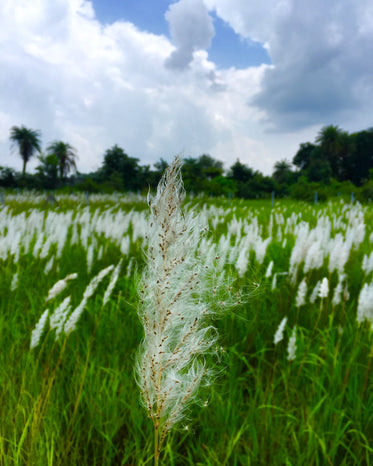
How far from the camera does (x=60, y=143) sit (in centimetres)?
7256

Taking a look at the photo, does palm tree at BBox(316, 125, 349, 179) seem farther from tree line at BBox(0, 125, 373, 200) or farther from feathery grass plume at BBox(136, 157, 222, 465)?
feathery grass plume at BBox(136, 157, 222, 465)

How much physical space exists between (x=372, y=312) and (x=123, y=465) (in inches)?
50.6

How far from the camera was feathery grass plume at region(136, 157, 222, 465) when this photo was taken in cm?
64

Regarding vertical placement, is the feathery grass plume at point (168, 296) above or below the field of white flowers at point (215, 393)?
above

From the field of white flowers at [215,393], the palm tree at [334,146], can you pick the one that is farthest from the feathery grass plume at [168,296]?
the palm tree at [334,146]

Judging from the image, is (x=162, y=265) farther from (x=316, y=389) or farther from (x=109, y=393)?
(x=316, y=389)

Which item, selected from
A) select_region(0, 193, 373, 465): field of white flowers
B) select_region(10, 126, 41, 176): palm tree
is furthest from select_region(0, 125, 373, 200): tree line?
select_region(0, 193, 373, 465): field of white flowers

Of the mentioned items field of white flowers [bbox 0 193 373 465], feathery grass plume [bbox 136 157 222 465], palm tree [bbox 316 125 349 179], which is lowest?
field of white flowers [bbox 0 193 373 465]

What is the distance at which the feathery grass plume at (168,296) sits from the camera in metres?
0.64

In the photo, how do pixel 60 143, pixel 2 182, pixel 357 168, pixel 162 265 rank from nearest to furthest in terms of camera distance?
pixel 162 265
pixel 2 182
pixel 357 168
pixel 60 143

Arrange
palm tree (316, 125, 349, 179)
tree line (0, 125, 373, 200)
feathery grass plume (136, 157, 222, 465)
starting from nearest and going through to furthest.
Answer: feathery grass plume (136, 157, 222, 465), tree line (0, 125, 373, 200), palm tree (316, 125, 349, 179)

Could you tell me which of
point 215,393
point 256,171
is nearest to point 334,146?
point 256,171

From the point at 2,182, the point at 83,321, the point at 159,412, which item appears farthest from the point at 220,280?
the point at 2,182

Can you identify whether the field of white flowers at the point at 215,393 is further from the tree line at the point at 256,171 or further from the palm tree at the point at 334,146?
the palm tree at the point at 334,146
